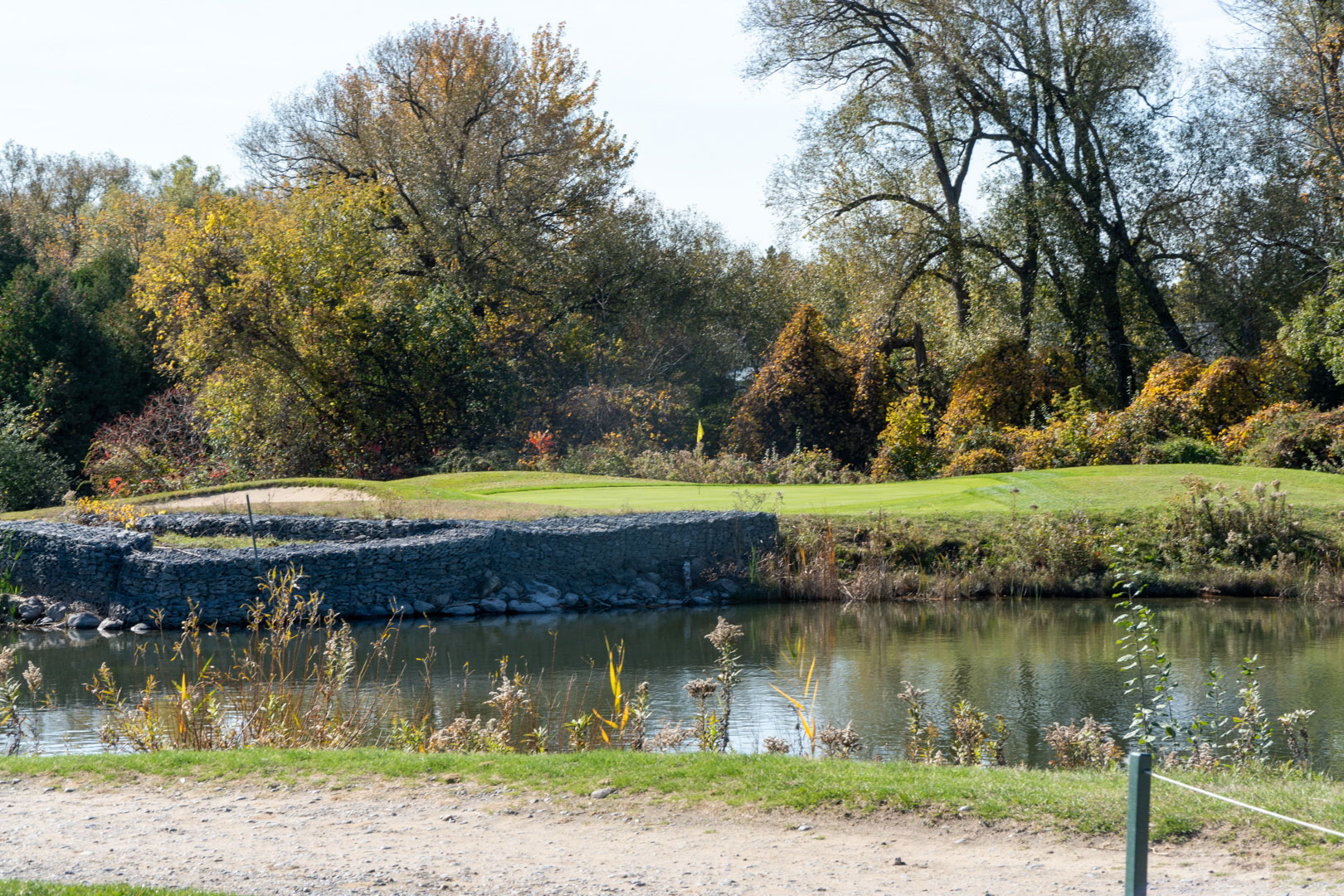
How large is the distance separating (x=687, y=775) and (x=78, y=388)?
29524 millimetres

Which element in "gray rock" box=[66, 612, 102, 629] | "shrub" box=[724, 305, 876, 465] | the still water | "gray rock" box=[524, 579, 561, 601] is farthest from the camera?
"shrub" box=[724, 305, 876, 465]

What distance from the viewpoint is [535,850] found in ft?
16.0

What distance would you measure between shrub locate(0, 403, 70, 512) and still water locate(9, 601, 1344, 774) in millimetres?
9415

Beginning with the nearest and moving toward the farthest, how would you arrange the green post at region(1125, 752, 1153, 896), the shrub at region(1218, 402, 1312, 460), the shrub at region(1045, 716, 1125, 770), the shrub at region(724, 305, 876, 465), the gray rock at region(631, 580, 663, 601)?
the green post at region(1125, 752, 1153, 896) → the shrub at region(1045, 716, 1125, 770) → the gray rock at region(631, 580, 663, 601) → the shrub at region(1218, 402, 1312, 460) → the shrub at region(724, 305, 876, 465)

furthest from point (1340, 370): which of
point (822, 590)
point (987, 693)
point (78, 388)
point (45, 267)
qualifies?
point (45, 267)

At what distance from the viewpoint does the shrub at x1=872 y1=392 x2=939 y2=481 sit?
75.3 ft

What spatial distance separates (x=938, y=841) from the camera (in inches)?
192

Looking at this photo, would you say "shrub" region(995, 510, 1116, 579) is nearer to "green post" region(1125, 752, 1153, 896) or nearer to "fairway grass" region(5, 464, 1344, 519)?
"fairway grass" region(5, 464, 1344, 519)

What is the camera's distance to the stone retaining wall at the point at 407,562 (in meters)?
14.5

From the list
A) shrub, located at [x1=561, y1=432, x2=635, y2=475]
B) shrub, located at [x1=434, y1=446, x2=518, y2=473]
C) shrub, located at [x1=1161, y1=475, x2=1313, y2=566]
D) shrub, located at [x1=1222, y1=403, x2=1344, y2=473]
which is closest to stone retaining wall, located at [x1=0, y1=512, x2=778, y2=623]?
shrub, located at [x1=1161, y1=475, x2=1313, y2=566]

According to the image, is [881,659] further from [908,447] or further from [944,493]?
[908,447]

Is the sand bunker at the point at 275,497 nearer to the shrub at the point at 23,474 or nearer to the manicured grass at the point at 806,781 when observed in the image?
the shrub at the point at 23,474

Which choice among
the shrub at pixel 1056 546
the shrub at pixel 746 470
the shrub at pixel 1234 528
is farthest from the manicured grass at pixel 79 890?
the shrub at pixel 746 470

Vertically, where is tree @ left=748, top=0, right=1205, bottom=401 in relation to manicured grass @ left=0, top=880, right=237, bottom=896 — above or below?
above
